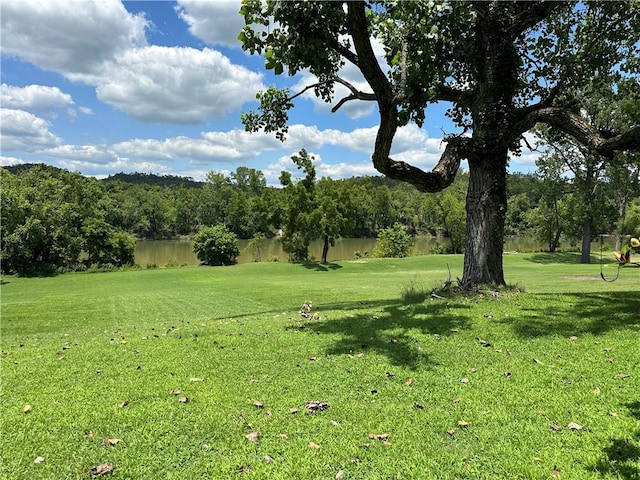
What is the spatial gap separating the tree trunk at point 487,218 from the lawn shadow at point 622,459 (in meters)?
6.07

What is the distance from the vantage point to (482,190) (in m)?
9.41

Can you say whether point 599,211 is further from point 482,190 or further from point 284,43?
point 284,43

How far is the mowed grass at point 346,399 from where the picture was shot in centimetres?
329

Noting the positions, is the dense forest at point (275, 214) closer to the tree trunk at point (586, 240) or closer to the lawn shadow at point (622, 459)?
the tree trunk at point (586, 240)

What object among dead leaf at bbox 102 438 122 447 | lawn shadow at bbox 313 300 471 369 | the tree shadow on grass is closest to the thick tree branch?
the tree shadow on grass

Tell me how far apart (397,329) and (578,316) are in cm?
304

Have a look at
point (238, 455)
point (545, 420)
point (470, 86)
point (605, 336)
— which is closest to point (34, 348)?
point (238, 455)

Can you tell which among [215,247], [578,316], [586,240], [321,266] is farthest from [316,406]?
[215,247]

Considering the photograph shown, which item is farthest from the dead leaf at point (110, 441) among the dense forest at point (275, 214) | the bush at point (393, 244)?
the bush at point (393, 244)

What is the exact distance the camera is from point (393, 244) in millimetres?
51719

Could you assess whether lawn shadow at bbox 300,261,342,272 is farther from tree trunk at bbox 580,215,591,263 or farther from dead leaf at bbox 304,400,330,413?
dead leaf at bbox 304,400,330,413

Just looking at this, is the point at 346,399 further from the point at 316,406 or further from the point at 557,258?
the point at 557,258

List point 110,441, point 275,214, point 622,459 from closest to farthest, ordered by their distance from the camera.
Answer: point 622,459, point 110,441, point 275,214

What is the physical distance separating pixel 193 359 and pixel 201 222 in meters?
99.3
